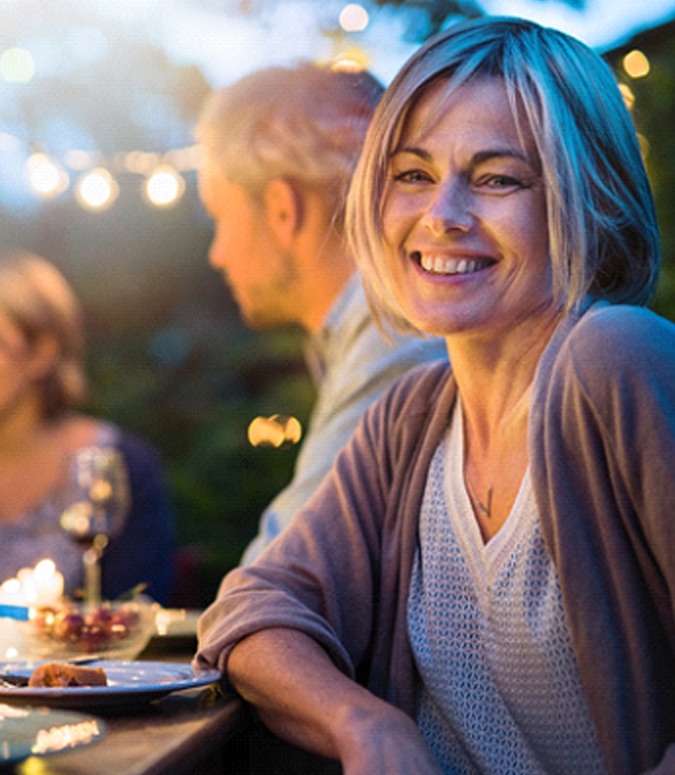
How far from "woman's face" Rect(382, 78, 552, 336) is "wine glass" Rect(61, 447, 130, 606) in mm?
1166

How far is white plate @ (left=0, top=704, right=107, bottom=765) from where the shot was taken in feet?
3.14

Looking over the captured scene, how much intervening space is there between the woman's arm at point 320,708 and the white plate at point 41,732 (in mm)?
225

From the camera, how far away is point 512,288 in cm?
140

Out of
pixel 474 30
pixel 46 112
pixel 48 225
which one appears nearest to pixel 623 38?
pixel 474 30

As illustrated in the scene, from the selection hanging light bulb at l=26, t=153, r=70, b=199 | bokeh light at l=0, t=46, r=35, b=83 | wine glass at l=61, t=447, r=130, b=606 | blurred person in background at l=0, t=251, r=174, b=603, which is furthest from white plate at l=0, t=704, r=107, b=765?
bokeh light at l=0, t=46, r=35, b=83

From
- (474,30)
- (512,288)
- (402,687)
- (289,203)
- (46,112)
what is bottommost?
(402,687)

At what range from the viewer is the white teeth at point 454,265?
1.42m

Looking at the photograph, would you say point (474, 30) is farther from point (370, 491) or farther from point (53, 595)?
point (53, 595)

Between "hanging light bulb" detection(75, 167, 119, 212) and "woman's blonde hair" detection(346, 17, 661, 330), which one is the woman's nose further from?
"hanging light bulb" detection(75, 167, 119, 212)

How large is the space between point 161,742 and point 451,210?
637 mm

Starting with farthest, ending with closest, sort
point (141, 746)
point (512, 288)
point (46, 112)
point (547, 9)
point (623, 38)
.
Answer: point (46, 112) < point (623, 38) < point (547, 9) < point (512, 288) < point (141, 746)

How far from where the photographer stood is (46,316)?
345cm

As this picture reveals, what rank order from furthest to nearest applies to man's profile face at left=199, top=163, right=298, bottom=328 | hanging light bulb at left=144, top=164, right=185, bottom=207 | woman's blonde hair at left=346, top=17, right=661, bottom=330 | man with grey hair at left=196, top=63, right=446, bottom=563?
hanging light bulb at left=144, top=164, right=185, bottom=207, man's profile face at left=199, top=163, right=298, bottom=328, man with grey hair at left=196, top=63, right=446, bottom=563, woman's blonde hair at left=346, top=17, right=661, bottom=330

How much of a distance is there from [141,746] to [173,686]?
0.54 ft
